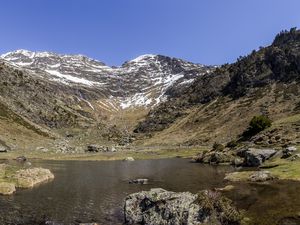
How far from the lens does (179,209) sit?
1758 inches

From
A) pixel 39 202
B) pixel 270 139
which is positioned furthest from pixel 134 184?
pixel 270 139

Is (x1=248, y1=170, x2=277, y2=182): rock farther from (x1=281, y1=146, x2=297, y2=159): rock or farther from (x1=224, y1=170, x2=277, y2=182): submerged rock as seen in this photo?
(x1=281, y1=146, x2=297, y2=159): rock

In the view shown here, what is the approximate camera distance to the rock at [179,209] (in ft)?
141

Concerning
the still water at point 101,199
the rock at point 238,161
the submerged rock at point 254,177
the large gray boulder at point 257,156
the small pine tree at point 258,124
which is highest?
the small pine tree at point 258,124

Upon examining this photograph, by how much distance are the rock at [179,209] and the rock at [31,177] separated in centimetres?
3302

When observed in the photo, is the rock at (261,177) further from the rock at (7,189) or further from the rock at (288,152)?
the rock at (7,189)

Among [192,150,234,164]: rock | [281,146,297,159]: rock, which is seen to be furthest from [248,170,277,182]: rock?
[192,150,234,164]: rock

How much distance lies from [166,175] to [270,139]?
53551 mm

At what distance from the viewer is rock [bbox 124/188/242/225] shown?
141 feet

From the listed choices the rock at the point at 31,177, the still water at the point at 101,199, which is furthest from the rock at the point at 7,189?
the rock at the point at 31,177

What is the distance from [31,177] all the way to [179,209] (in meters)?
45.4

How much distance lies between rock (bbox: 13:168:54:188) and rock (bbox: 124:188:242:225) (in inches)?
1300

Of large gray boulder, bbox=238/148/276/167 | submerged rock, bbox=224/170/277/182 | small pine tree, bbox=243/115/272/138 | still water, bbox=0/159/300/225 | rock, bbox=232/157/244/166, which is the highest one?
small pine tree, bbox=243/115/272/138

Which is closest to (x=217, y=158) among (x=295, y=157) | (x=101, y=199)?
(x=295, y=157)
